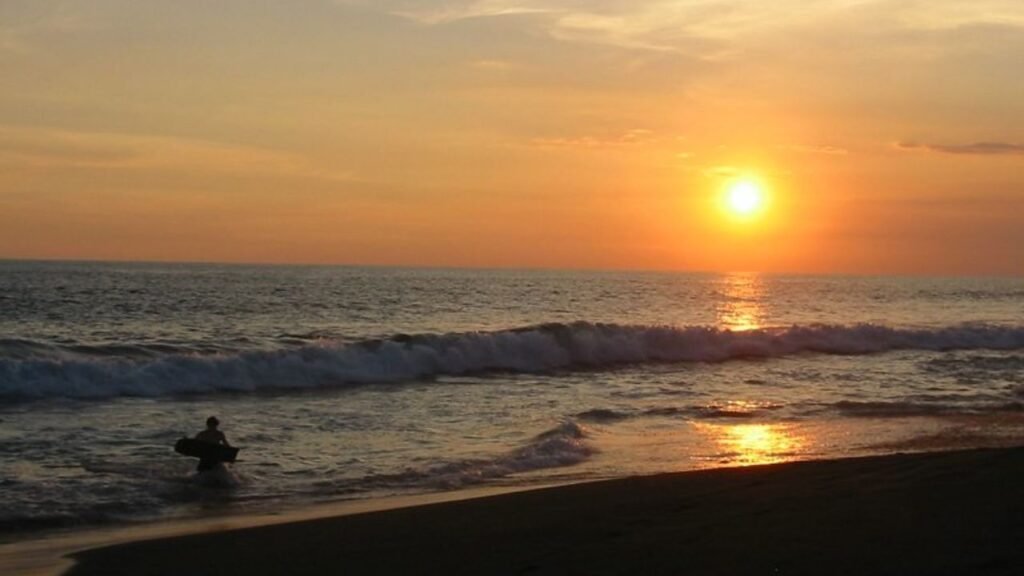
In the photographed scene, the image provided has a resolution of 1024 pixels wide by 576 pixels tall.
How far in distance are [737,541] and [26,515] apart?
23.4 ft

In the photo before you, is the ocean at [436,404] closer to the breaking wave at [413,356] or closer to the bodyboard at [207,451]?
the breaking wave at [413,356]

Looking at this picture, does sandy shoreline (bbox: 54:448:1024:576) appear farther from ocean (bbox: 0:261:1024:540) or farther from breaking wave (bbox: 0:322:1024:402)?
breaking wave (bbox: 0:322:1024:402)

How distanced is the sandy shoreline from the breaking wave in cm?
1392

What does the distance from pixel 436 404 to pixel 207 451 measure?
885 cm

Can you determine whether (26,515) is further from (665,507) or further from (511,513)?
(665,507)

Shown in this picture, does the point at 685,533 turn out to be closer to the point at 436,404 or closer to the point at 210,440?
the point at 210,440

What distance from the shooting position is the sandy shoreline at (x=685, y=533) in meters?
6.99

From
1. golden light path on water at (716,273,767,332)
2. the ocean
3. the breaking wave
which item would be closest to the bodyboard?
the ocean

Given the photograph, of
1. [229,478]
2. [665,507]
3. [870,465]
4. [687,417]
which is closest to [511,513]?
[665,507]

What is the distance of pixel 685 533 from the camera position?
8086mm

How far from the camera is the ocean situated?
13430 millimetres

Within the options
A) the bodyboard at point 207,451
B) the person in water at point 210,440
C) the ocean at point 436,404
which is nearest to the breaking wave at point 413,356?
the ocean at point 436,404

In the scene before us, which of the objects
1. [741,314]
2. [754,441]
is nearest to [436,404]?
[754,441]

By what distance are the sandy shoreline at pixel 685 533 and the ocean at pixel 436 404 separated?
2.25 meters
